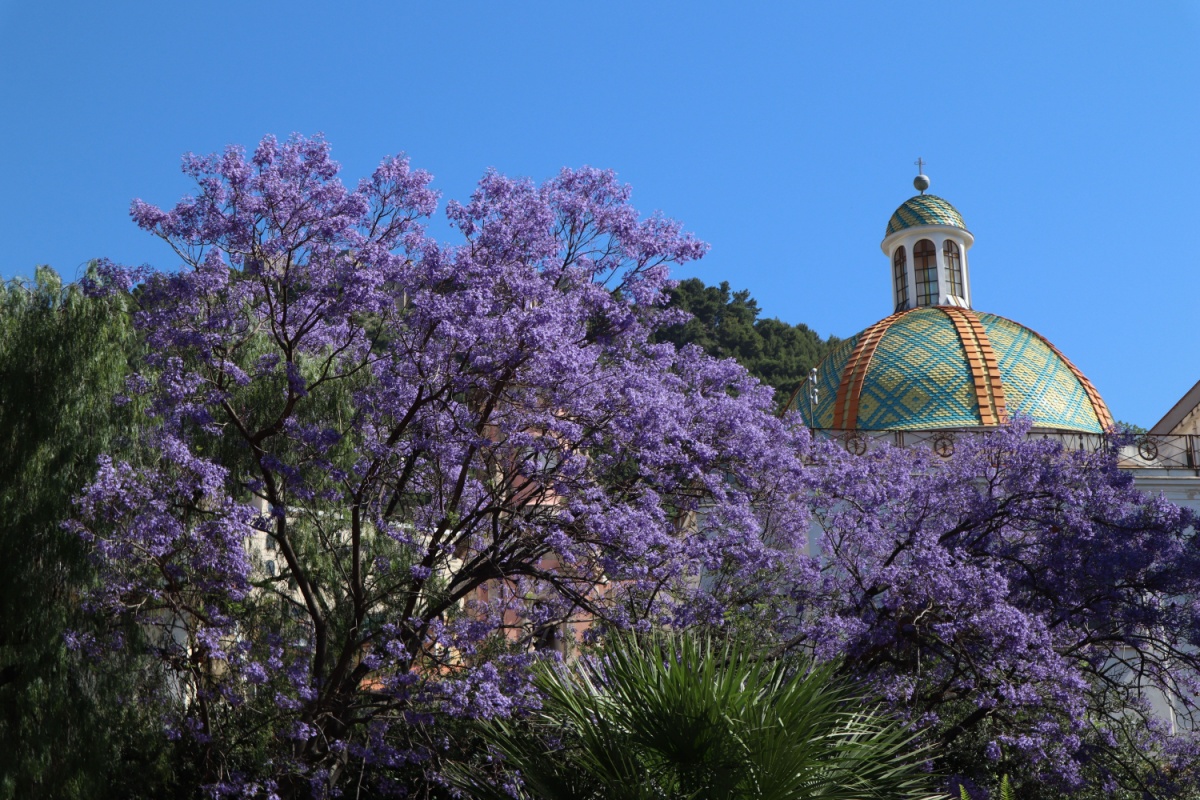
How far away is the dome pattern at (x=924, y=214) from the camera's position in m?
40.4

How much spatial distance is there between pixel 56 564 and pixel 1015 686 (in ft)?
28.8

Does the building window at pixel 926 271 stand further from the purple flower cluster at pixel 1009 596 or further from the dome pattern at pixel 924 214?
the purple flower cluster at pixel 1009 596

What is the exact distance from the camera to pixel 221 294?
13.3 metres

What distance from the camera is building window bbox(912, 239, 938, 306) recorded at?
130ft

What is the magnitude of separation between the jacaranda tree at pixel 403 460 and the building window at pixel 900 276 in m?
25.6

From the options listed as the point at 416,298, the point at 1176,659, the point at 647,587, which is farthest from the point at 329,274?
the point at 1176,659

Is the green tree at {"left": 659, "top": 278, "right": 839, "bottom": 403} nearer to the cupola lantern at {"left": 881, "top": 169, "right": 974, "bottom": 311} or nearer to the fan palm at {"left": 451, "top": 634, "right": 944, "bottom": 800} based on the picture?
the cupola lantern at {"left": 881, "top": 169, "right": 974, "bottom": 311}

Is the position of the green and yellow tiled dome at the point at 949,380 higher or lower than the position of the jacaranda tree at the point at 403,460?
higher

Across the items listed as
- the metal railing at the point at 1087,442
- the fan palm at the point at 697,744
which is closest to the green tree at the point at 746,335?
the metal railing at the point at 1087,442

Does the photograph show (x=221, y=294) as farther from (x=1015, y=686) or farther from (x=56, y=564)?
(x=1015, y=686)

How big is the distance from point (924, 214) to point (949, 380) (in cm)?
746

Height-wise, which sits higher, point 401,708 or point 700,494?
point 700,494

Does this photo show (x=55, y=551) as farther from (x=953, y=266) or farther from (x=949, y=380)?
(x=953, y=266)

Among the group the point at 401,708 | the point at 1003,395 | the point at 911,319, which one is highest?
the point at 911,319
